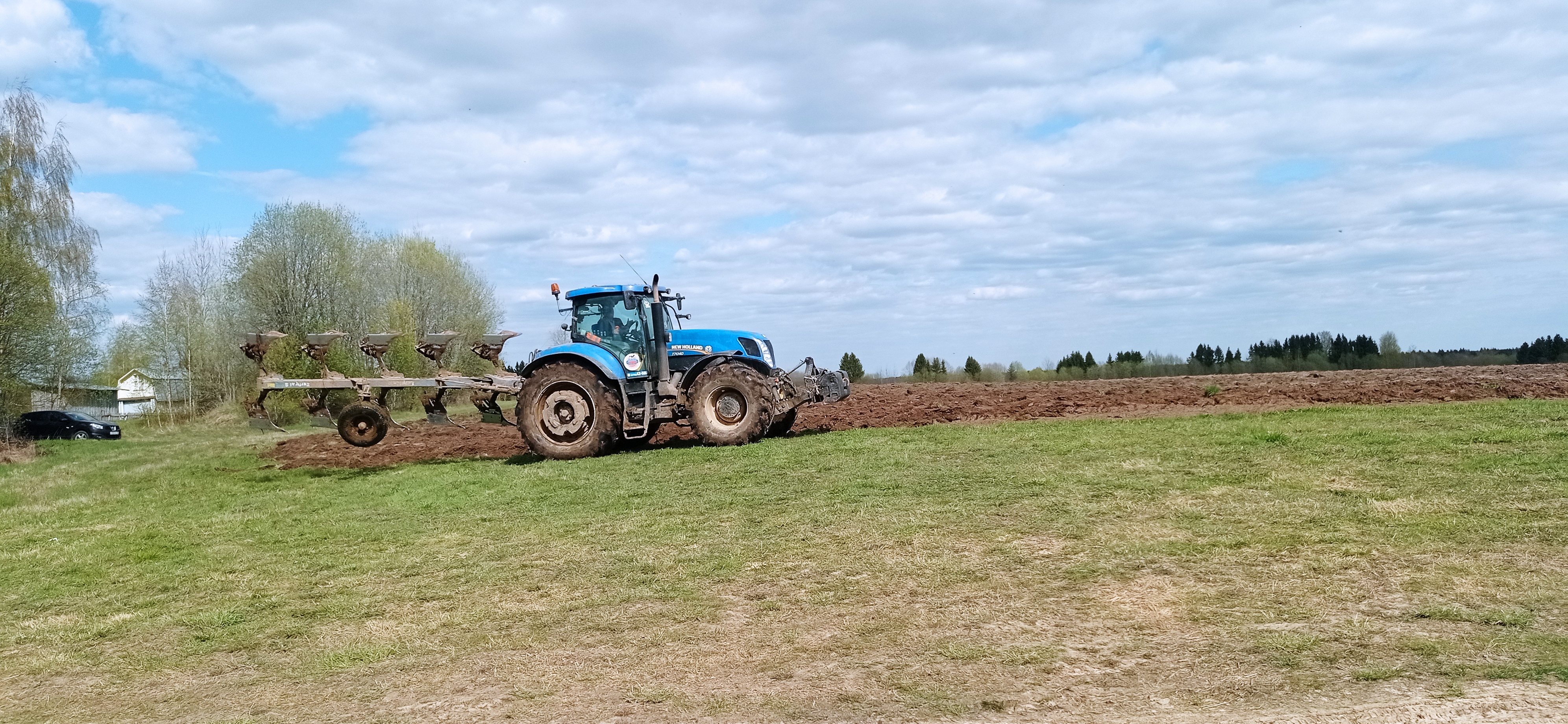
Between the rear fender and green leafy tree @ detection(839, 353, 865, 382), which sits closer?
the rear fender

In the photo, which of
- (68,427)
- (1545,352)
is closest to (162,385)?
(68,427)

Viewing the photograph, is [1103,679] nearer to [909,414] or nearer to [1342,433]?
[1342,433]

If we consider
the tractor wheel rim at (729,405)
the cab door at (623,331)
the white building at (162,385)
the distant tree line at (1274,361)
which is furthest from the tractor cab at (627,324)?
the white building at (162,385)

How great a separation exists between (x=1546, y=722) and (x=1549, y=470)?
6.07 metres

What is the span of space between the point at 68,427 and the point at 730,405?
103 feet

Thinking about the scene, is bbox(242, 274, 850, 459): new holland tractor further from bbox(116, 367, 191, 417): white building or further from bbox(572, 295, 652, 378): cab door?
bbox(116, 367, 191, 417): white building

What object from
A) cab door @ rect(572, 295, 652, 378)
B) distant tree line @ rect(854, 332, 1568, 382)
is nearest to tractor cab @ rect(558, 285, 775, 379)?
cab door @ rect(572, 295, 652, 378)

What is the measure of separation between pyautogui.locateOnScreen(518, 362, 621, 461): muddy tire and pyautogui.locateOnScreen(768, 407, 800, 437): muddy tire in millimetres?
2436

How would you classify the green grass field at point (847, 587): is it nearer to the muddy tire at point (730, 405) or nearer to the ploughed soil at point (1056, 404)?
the muddy tire at point (730, 405)

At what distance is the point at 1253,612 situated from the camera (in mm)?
6141

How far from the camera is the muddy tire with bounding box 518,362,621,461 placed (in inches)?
621

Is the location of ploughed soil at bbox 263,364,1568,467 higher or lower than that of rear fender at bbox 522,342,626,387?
lower

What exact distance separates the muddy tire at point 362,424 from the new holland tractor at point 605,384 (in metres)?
0.01

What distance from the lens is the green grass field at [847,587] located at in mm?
5406
